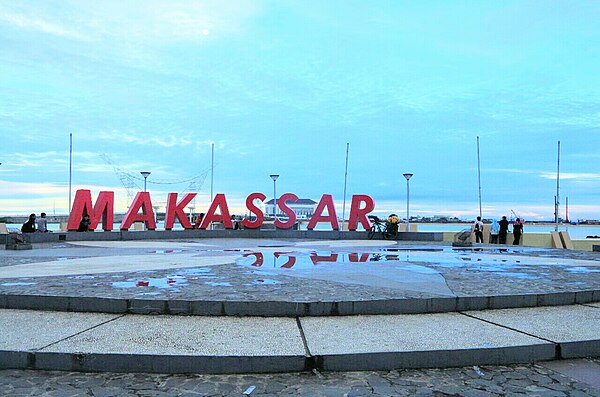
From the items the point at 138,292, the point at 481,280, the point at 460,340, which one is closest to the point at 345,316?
the point at 460,340

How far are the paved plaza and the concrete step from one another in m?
0.02

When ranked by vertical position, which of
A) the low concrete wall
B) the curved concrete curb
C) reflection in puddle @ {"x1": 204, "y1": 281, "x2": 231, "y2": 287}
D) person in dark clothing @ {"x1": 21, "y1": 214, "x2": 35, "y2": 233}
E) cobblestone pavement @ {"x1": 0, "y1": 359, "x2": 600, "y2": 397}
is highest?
person in dark clothing @ {"x1": 21, "y1": 214, "x2": 35, "y2": 233}

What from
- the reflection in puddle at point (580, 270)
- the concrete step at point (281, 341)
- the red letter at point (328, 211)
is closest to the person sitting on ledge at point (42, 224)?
the red letter at point (328, 211)

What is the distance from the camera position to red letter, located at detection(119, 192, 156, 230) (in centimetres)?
2616

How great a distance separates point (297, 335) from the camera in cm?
630

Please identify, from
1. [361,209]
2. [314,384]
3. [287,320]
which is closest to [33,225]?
[361,209]

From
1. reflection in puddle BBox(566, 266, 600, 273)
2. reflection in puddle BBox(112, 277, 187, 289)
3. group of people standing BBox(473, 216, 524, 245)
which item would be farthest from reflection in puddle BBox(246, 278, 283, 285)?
group of people standing BBox(473, 216, 524, 245)

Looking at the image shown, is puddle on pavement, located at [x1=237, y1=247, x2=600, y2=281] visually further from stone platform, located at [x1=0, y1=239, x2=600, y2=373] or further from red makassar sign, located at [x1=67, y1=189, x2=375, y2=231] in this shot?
red makassar sign, located at [x1=67, y1=189, x2=375, y2=231]

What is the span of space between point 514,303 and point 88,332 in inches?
A: 250

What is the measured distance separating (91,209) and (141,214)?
2.70 m

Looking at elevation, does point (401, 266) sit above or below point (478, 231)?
below

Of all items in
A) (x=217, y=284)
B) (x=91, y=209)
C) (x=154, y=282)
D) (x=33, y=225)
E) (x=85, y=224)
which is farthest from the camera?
(x=91, y=209)

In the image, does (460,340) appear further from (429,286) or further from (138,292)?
(138,292)

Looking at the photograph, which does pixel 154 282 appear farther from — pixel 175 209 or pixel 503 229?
pixel 503 229
